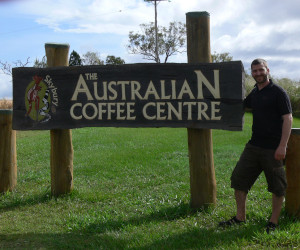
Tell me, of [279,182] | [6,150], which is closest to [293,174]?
[279,182]

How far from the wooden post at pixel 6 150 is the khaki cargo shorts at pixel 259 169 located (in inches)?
143

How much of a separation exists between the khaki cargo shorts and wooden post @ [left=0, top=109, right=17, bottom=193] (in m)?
3.63

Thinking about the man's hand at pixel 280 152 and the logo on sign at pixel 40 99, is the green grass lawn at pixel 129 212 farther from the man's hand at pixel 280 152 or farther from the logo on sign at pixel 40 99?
the logo on sign at pixel 40 99

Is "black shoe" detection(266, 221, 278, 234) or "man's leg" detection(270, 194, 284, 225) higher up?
"man's leg" detection(270, 194, 284, 225)

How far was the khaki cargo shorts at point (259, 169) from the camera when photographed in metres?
4.06

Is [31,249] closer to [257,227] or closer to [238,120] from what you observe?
[257,227]

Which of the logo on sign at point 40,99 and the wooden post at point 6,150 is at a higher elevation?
the logo on sign at point 40,99

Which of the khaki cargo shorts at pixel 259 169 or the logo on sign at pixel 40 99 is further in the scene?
the logo on sign at pixel 40 99

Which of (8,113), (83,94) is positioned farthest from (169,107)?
(8,113)

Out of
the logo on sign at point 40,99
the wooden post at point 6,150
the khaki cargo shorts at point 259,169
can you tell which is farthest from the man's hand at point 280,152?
the wooden post at point 6,150

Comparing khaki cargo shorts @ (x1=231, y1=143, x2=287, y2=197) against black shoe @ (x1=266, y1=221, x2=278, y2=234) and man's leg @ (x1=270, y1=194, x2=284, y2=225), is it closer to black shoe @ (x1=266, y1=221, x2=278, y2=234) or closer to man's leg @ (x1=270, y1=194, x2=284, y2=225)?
man's leg @ (x1=270, y1=194, x2=284, y2=225)

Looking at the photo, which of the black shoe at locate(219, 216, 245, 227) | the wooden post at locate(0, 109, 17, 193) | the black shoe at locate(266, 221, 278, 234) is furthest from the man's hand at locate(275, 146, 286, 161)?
the wooden post at locate(0, 109, 17, 193)

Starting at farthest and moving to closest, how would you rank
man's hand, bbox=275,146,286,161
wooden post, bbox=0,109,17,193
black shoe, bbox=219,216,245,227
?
wooden post, bbox=0,109,17,193, black shoe, bbox=219,216,245,227, man's hand, bbox=275,146,286,161

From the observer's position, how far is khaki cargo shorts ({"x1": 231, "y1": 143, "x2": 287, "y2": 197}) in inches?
160
